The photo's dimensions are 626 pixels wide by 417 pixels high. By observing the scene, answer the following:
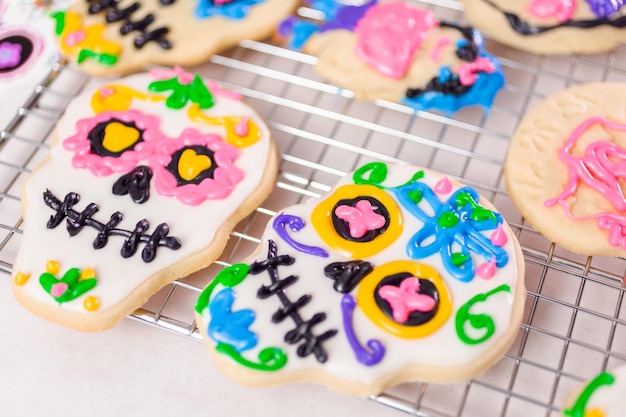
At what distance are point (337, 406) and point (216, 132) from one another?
1.99ft

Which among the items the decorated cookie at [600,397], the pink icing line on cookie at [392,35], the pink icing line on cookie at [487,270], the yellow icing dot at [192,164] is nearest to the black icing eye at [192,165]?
the yellow icing dot at [192,164]

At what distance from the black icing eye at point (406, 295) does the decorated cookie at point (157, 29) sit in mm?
754

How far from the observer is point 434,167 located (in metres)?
1.58

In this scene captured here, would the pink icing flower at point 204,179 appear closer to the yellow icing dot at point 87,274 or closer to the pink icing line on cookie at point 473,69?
the yellow icing dot at point 87,274

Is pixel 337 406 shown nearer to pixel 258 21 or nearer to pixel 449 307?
pixel 449 307

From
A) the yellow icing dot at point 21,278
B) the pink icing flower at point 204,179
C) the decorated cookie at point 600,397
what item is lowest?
the decorated cookie at point 600,397

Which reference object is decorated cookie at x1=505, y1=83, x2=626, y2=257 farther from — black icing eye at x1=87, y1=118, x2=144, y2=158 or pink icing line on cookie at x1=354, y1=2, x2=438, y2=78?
black icing eye at x1=87, y1=118, x2=144, y2=158

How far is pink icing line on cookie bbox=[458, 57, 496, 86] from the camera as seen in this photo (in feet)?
5.24

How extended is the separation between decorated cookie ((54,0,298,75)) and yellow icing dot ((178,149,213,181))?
0.34 m

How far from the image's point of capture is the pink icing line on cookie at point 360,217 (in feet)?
4.40

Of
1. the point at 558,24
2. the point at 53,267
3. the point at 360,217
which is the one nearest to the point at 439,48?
the point at 558,24

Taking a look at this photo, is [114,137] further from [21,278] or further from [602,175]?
[602,175]

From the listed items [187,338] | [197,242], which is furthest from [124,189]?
[187,338]

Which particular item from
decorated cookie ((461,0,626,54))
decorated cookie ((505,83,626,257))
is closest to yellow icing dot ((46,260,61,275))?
decorated cookie ((505,83,626,257))
